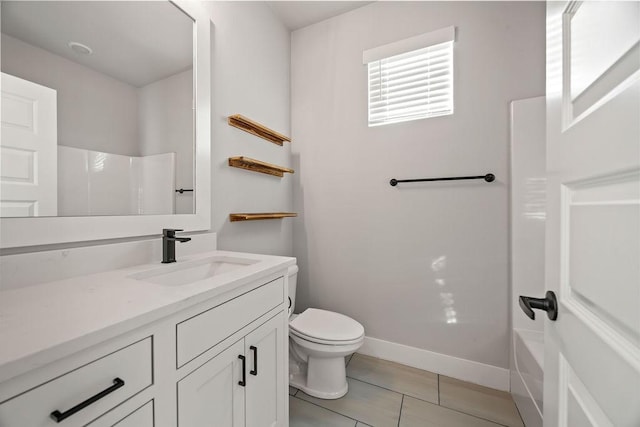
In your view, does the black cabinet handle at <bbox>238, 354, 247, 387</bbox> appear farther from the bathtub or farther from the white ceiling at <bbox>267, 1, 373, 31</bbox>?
the white ceiling at <bbox>267, 1, 373, 31</bbox>

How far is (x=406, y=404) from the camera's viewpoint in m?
1.46

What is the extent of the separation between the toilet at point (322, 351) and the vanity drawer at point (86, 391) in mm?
979

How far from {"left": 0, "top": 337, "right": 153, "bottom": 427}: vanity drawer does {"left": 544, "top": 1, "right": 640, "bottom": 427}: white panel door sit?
868mm

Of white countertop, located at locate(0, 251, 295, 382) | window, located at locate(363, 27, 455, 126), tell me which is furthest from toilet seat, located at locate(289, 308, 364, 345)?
window, located at locate(363, 27, 455, 126)

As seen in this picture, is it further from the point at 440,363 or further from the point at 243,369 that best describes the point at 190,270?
the point at 440,363

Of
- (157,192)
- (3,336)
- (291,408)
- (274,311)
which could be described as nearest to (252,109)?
(157,192)

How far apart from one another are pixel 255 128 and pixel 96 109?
0.88m

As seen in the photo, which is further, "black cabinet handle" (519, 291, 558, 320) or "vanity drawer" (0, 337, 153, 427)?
"black cabinet handle" (519, 291, 558, 320)

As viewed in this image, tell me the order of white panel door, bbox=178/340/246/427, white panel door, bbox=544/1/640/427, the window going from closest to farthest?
white panel door, bbox=544/1/640/427, white panel door, bbox=178/340/246/427, the window

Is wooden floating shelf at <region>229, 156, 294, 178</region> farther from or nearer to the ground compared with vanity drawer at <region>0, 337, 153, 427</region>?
farther from the ground

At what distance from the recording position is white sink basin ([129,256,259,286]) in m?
1.00

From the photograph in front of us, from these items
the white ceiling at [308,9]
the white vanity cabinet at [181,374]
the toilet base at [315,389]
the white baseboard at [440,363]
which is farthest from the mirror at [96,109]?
the white baseboard at [440,363]

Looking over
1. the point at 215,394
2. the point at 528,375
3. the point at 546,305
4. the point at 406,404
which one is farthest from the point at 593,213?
the point at 406,404

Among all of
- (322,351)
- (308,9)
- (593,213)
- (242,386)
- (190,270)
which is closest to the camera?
(593,213)
